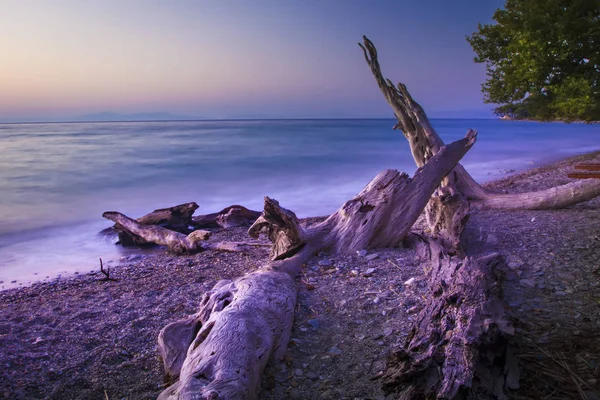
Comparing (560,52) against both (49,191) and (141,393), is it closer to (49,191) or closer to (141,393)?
(141,393)

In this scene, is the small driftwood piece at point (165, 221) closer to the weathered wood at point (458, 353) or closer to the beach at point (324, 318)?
the beach at point (324, 318)

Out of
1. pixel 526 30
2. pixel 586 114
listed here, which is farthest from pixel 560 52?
pixel 586 114

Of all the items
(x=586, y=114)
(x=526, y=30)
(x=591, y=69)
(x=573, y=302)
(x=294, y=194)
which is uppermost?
(x=526, y=30)

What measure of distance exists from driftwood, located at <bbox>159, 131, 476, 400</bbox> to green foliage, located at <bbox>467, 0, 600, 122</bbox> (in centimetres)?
489

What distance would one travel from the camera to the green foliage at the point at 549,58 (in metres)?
9.31

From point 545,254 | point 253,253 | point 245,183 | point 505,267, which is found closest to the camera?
point 505,267

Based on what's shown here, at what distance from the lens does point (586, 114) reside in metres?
10.1

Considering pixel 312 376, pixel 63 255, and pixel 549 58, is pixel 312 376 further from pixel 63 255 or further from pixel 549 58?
pixel 549 58

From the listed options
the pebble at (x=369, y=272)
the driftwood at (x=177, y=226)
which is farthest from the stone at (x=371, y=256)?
the driftwood at (x=177, y=226)

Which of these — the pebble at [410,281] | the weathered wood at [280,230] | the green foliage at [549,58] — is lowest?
the pebble at [410,281]

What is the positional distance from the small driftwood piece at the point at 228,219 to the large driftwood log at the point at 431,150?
2953mm

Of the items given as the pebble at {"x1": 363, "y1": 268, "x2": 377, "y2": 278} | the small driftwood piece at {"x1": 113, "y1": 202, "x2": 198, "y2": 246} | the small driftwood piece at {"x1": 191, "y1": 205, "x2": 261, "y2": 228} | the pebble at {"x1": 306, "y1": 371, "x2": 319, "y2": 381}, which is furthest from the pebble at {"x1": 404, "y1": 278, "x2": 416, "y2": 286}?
the small driftwood piece at {"x1": 113, "y1": 202, "x2": 198, "y2": 246}

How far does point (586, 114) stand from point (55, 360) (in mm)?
11138

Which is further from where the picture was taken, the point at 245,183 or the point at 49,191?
the point at 245,183
